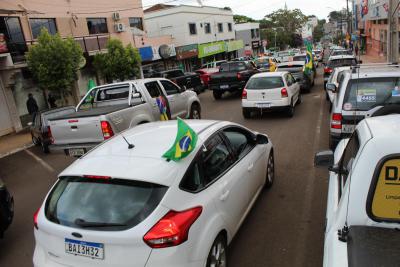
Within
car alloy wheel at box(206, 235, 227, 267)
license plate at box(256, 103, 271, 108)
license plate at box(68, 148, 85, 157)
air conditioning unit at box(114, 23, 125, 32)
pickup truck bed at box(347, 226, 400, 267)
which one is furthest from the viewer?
air conditioning unit at box(114, 23, 125, 32)

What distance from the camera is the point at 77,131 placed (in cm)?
760

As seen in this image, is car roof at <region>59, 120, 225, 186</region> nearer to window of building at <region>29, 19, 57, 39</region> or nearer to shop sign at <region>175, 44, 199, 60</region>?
window of building at <region>29, 19, 57, 39</region>

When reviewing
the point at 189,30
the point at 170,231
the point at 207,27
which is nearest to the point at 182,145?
the point at 170,231

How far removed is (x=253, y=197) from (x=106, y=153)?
2.25 m

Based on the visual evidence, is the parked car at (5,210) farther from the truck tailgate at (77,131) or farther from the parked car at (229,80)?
the parked car at (229,80)

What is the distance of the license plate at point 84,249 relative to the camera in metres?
3.05

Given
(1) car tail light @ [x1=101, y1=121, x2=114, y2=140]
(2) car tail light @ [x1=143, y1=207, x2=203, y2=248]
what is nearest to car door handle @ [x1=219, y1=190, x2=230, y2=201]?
(2) car tail light @ [x1=143, y1=207, x2=203, y2=248]

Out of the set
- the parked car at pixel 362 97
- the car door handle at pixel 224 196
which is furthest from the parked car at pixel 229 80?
the car door handle at pixel 224 196

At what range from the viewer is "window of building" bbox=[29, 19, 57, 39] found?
18.7 metres

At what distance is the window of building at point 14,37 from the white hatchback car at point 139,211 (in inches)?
568

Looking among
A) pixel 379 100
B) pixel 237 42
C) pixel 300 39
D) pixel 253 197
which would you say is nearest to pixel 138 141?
pixel 253 197

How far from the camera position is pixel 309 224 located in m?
5.02

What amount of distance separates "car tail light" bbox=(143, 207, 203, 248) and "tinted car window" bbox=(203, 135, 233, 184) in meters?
0.73

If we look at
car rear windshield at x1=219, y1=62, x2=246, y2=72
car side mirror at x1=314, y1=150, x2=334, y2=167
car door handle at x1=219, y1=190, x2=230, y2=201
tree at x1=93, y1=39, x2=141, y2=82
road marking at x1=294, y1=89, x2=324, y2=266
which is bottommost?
road marking at x1=294, y1=89, x2=324, y2=266
